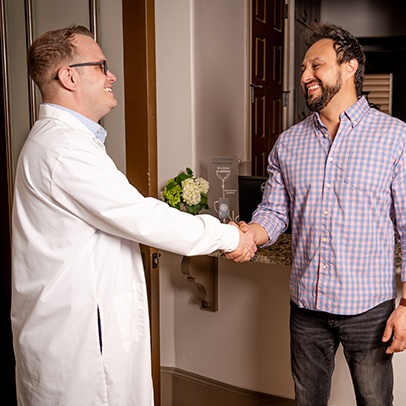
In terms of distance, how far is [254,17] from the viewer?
342 centimetres

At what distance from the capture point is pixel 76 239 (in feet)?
4.92

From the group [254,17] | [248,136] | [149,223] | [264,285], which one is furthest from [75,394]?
[254,17]

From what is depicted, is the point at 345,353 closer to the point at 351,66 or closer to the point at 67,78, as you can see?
the point at 351,66

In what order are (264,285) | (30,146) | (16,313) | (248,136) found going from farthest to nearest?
(248,136), (264,285), (16,313), (30,146)

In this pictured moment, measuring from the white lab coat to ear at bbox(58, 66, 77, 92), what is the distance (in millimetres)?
82

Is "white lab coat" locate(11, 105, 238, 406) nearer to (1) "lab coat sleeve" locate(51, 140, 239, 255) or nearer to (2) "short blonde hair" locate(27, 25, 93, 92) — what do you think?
(1) "lab coat sleeve" locate(51, 140, 239, 255)

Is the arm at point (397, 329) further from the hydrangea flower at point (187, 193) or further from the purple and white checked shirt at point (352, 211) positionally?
the hydrangea flower at point (187, 193)

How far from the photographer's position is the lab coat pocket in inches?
62.2

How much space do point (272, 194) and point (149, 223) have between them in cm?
53

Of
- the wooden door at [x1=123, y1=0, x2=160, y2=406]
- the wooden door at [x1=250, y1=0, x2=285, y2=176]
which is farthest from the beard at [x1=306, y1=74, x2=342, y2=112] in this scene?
the wooden door at [x1=250, y1=0, x2=285, y2=176]

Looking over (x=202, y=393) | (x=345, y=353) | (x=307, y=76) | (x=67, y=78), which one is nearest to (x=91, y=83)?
(x=67, y=78)

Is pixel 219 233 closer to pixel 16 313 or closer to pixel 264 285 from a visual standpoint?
pixel 16 313

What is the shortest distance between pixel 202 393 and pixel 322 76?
1.62 m

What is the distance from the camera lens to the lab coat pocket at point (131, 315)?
1.58 metres
